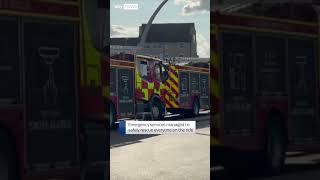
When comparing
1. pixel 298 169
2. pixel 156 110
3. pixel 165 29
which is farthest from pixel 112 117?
pixel 298 169

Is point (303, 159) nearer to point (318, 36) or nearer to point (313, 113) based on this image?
point (313, 113)

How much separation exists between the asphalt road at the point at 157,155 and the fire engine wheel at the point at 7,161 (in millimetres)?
748

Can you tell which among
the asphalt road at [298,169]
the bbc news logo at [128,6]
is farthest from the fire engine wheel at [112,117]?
the asphalt road at [298,169]

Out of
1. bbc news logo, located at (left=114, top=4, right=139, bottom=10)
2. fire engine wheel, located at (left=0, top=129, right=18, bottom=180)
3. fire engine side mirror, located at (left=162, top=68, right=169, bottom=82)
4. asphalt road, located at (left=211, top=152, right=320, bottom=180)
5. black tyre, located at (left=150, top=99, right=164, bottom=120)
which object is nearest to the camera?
fire engine wheel, located at (left=0, top=129, right=18, bottom=180)

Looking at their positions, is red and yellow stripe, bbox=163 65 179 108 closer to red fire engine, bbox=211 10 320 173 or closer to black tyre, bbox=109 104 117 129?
red fire engine, bbox=211 10 320 173

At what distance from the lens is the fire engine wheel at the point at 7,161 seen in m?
3.79

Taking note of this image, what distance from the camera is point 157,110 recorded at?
4.32m

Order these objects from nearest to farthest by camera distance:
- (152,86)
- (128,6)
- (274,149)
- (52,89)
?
(52,89) → (128,6) → (152,86) → (274,149)

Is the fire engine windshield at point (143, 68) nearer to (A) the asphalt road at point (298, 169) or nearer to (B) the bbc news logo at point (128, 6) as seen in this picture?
(B) the bbc news logo at point (128, 6)

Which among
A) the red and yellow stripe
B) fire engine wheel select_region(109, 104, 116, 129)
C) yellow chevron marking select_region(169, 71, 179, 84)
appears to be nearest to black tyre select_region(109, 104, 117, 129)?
Result: fire engine wheel select_region(109, 104, 116, 129)

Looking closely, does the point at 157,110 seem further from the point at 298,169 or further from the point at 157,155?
the point at 298,169

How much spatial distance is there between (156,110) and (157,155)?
1.16 feet

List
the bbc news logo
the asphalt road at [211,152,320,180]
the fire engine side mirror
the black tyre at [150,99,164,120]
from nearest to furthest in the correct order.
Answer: the bbc news logo, the black tyre at [150,99,164,120], the fire engine side mirror, the asphalt road at [211,152,320,180]

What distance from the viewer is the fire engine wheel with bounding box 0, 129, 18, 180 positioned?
379 cm
